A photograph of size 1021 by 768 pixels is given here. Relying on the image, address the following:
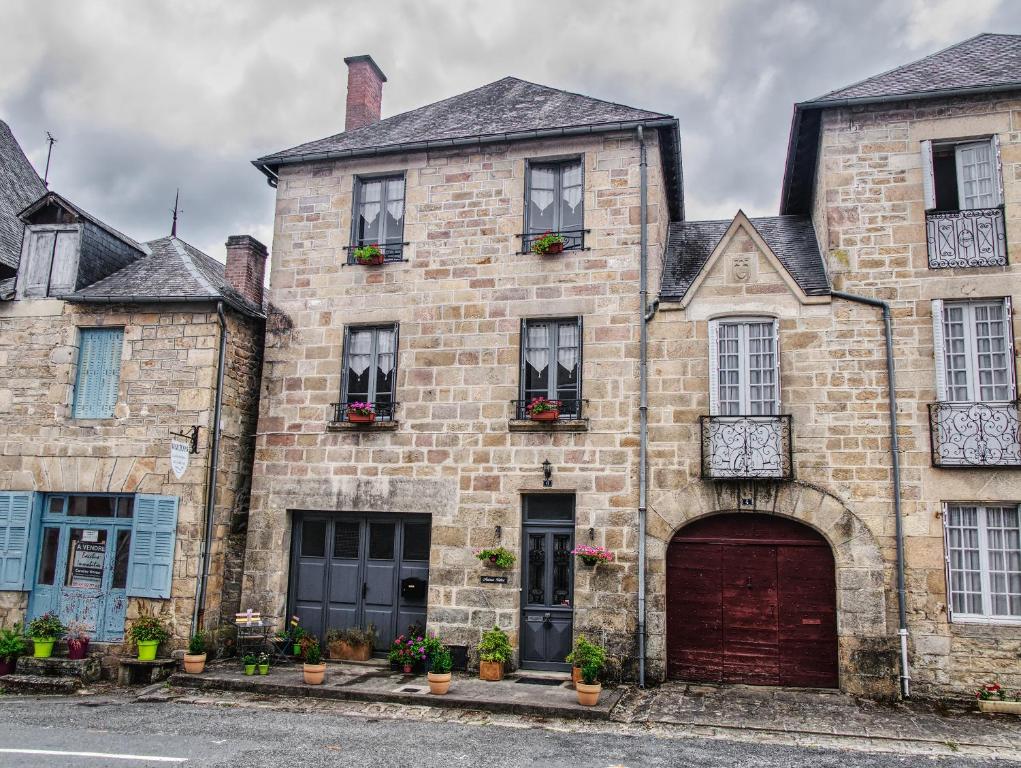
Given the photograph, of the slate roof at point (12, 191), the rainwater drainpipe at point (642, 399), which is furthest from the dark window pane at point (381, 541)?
the slate roof at point (12, 191)

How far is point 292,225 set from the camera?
13703 mm

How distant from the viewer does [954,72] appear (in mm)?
12062

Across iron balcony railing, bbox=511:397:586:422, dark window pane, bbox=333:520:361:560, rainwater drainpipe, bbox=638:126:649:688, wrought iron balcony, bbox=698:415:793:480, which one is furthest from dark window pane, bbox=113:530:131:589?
wrought iron balcony, bbox=698:415:793:480

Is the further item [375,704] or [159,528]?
[159,528]

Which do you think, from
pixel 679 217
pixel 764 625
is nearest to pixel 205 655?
pixel 764 625

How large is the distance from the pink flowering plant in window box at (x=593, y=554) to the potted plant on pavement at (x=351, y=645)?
341 cm

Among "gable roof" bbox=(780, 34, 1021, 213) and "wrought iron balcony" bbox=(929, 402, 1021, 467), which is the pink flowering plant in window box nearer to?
"wrought iron balcony" bbox=(929, 402, 1021, 467)

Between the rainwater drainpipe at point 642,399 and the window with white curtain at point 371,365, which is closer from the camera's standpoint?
the rainwater drainpipe at point 642,399

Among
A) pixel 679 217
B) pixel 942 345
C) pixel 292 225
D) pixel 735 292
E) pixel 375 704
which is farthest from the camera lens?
pixel 679 217

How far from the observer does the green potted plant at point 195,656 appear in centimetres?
1152

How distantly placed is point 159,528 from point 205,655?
204 centimetres

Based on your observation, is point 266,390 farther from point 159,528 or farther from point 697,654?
point 697,654

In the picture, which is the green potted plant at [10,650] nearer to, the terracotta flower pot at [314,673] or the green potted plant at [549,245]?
the terracotta flower pot at [314,673]

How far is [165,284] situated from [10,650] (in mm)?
5823
